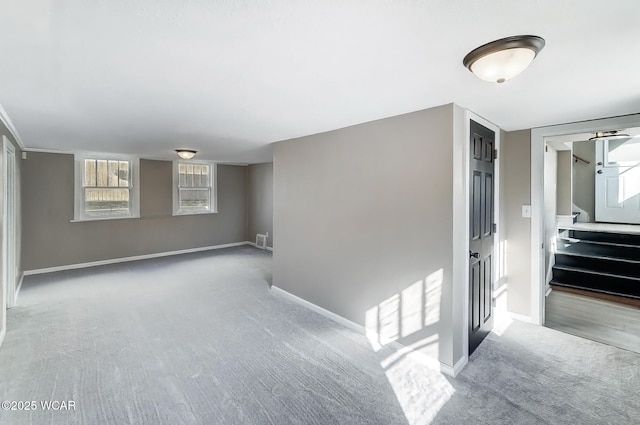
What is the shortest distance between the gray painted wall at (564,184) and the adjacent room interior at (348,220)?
74 centimetres

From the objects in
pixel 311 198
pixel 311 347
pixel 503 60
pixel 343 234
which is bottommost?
pixel 311 347

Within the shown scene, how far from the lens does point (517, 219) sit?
3.32 m

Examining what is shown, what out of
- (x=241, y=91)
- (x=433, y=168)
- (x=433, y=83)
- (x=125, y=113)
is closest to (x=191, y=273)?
(x=125, y=113)

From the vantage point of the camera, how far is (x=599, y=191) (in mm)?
5473

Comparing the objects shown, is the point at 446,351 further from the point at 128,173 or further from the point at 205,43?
the point at 128,173

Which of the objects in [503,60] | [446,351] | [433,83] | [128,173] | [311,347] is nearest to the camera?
[503,60]

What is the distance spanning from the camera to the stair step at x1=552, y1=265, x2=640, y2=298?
4.10m

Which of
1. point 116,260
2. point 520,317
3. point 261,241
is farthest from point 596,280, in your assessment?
point 116,260

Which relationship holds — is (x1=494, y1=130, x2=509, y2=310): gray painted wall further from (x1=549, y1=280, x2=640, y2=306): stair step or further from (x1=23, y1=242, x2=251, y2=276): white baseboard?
(x1=23, y1=242, x2=251, y2=276): white baseboard

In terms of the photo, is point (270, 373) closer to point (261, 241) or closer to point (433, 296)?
point (433, 296)

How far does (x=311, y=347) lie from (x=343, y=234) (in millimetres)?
1189

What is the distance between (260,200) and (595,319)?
645cm

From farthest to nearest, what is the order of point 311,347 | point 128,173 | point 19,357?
point 128,173
point 311,347
point 19,357

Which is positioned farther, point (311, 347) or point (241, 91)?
point (311, 347)
